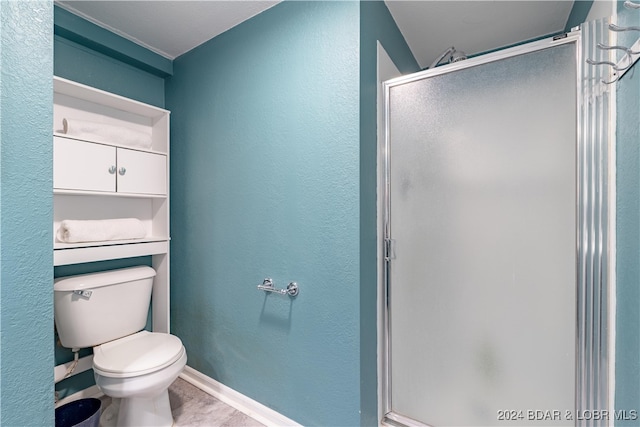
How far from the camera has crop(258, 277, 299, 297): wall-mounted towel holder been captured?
1.41 meters

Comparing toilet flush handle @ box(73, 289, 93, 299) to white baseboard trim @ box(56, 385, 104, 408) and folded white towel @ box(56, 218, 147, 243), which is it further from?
white baseboard trim @ box(56, 385, 104, 408)

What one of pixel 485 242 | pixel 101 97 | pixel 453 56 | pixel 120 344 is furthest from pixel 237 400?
pixel 453 56

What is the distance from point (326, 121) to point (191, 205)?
1111mm

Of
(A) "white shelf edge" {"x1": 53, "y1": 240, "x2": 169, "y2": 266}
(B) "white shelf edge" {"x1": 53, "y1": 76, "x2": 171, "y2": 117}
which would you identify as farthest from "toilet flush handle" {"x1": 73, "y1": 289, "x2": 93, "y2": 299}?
(B) "white shelf edge" {"x1": 53, "y1": 76, "x2": 171, "y2": 117}

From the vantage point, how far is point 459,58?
1.55 meters

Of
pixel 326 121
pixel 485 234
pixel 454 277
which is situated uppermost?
pixel 326 121

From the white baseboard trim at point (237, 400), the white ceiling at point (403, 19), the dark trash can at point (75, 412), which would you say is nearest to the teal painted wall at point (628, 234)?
the white ceiling at point (403, 19)

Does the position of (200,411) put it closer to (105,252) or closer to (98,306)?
(98,306)

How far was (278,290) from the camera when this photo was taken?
144 cm

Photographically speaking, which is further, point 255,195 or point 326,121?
point 255,195

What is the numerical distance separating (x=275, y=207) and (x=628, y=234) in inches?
53.6

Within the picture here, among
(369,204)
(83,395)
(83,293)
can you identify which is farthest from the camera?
(83,395)

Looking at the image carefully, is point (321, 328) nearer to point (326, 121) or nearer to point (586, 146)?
point (326, 121)

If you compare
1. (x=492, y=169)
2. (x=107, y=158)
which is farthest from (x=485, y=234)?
(x=107, y=158)
